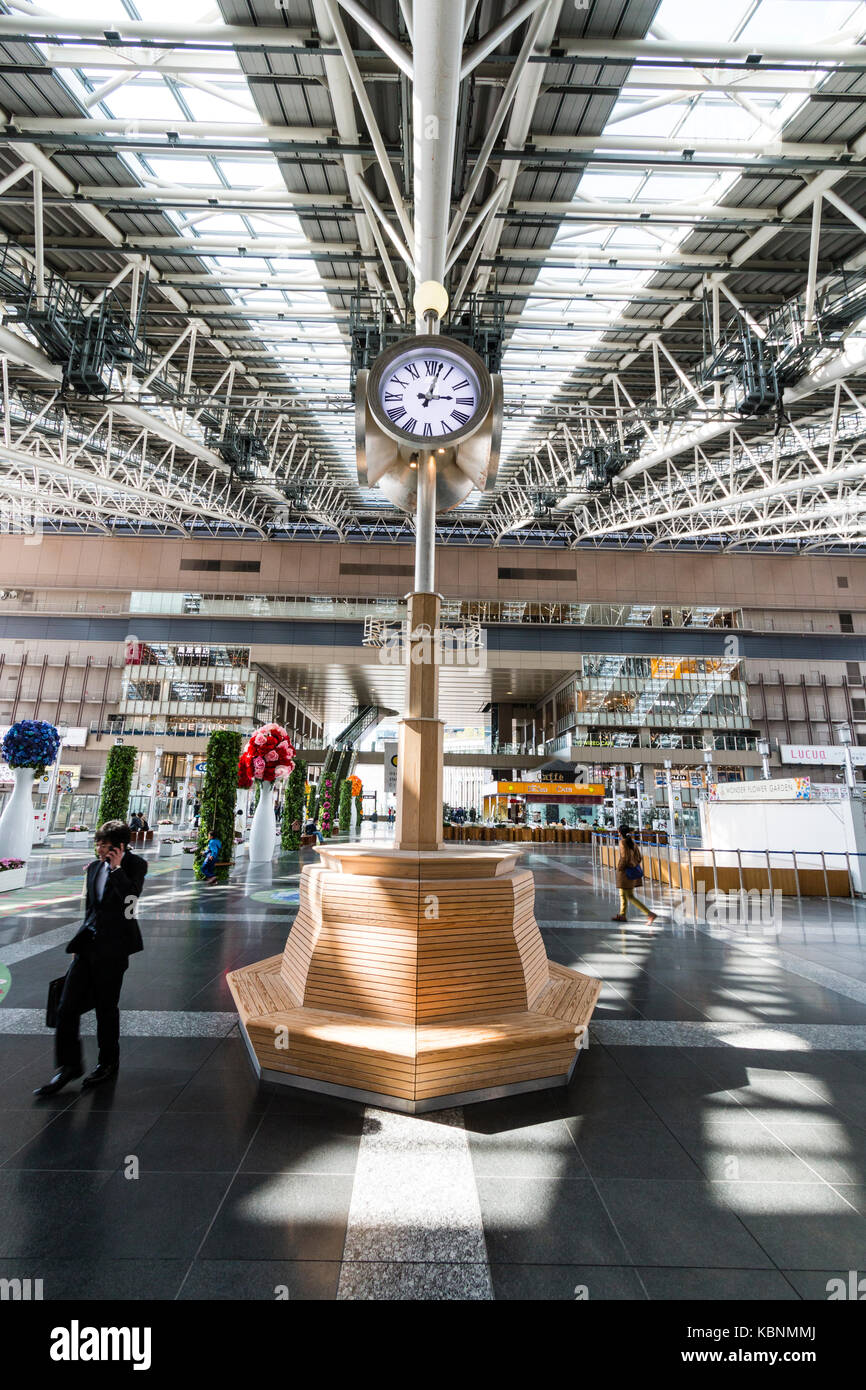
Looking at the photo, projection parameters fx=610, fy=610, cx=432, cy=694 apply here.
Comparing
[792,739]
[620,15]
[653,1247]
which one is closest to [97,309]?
[620,15]

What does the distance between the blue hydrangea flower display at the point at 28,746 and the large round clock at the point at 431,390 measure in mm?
12438

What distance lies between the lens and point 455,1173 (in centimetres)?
308

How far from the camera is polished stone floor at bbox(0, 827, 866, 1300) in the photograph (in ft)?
7.90

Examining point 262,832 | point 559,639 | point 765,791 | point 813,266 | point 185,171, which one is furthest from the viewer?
point 559,639

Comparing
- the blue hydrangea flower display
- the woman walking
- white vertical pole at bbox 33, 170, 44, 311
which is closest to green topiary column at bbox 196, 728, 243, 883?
the blue hydrangea flower display

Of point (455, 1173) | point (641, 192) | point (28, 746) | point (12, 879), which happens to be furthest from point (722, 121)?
point (12, 879)

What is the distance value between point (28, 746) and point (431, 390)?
1317 centimetres

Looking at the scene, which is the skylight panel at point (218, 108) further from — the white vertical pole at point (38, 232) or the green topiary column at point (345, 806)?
the green topiary column at point (345, 806)

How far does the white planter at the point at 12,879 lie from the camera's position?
40.0 ft

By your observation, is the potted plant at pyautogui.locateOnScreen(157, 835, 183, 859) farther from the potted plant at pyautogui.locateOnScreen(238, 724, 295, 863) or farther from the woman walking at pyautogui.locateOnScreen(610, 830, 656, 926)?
the woman walking at pyautogui.locateOnScreen(610, 830, 656, 926)

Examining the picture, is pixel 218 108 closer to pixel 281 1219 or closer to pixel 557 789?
pixel 281 1219

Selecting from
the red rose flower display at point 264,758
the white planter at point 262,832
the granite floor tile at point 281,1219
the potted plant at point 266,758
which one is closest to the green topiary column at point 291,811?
→ the white planter at point 262,832

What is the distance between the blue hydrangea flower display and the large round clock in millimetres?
12438

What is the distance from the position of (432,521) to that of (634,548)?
4463 cm
